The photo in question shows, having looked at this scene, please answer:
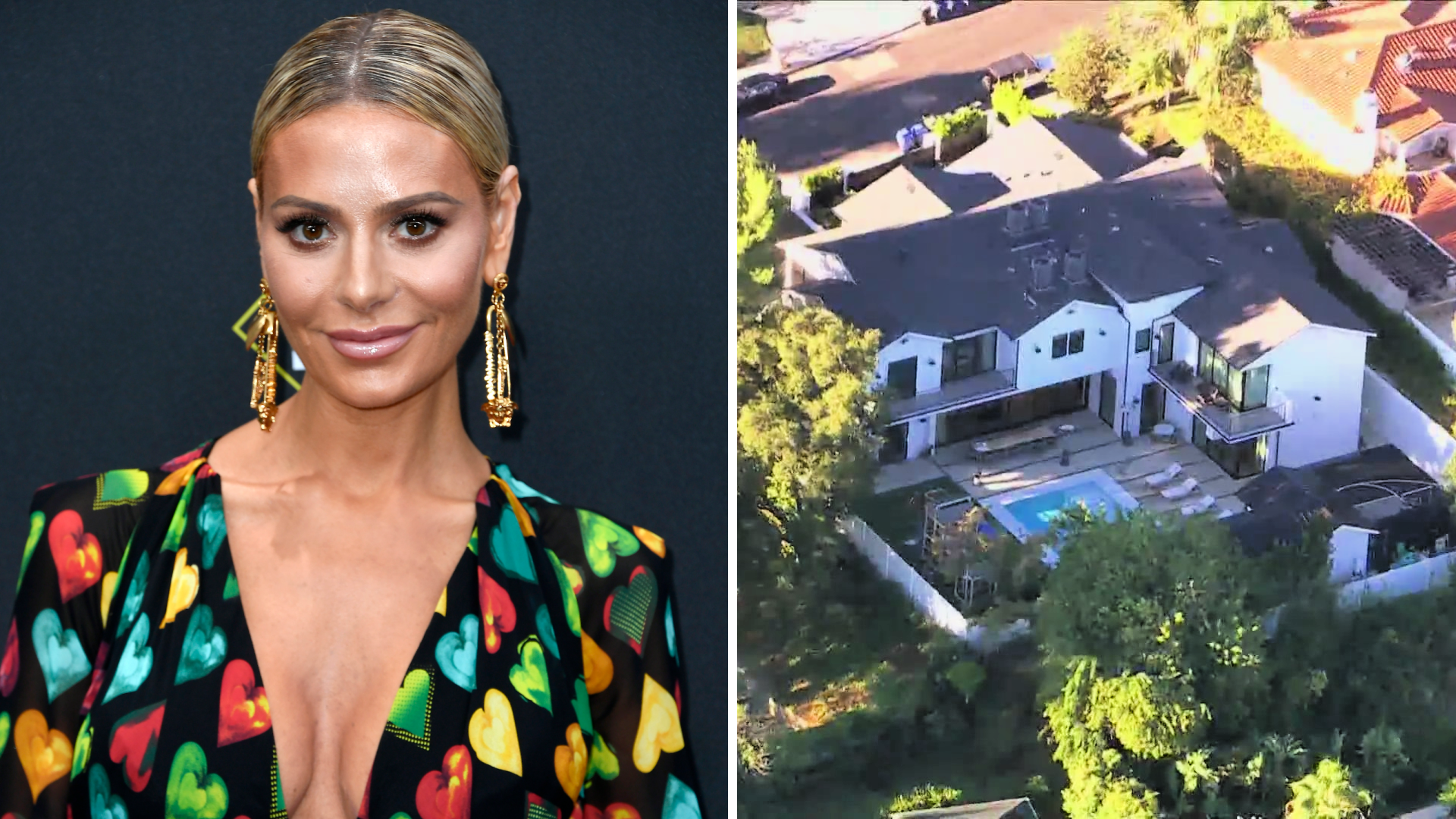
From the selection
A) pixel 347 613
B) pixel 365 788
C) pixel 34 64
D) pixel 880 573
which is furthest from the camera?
pixel 880 573

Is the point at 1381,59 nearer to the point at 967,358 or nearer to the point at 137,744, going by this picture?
the point at 967,358

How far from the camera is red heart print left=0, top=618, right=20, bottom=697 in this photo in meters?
1.60

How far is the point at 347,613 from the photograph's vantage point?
1664 mm

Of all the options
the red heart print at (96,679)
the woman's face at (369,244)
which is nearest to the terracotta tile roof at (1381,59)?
the woman's face at (369,244)

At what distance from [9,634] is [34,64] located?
2.48 feet

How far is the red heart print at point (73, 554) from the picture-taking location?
162cm

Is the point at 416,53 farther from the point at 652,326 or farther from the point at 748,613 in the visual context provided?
the point at 748,613

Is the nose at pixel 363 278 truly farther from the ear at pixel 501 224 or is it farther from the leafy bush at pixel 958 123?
the leafy bush at pixel 958 123

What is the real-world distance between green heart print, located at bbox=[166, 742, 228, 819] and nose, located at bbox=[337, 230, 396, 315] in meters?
0.46

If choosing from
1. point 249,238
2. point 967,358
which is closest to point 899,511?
point 967,358

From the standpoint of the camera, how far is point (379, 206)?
1.54 metres

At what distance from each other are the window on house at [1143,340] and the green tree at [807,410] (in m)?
0.34

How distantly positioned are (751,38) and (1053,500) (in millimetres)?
723

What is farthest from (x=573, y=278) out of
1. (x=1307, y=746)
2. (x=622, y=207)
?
(x=1307, y=746)
